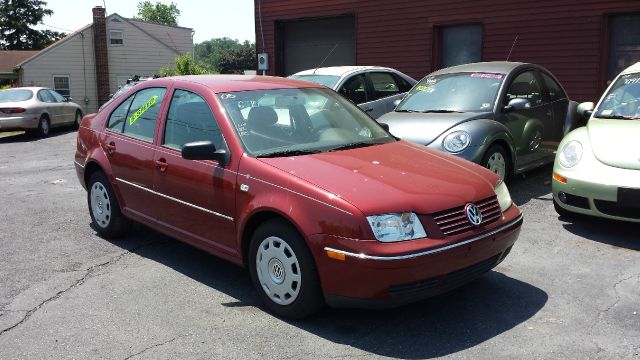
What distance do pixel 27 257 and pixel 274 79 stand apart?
8.80ft

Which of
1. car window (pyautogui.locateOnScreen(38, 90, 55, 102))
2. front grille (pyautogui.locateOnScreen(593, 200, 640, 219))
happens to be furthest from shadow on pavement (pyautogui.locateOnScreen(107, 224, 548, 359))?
car window (pyautogui.locateOnScreen(38, 90, 55, 102))

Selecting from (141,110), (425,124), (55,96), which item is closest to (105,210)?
(141,110)

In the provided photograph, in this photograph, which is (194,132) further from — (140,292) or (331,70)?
(331,70)

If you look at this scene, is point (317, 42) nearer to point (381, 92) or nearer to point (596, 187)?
point (381, 92)

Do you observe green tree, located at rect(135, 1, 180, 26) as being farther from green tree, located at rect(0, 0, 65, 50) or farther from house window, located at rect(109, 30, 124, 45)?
house window, located at rect(109, 30, 124, 45)

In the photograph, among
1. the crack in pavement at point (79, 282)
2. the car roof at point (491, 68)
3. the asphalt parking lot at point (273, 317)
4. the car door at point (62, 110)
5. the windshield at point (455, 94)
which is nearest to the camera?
the asphalt parking lot at point (273, 317)

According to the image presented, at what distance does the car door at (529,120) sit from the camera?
7336 mm

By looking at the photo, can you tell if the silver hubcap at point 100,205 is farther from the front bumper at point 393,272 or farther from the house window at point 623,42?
the house window at point 623,42

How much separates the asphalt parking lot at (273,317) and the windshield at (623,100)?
1.12 meters

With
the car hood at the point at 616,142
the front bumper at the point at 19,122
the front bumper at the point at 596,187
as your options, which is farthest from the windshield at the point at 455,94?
the front bumper at the point at 19,122

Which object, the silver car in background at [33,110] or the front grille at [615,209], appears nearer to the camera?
the front grille at [615,209]

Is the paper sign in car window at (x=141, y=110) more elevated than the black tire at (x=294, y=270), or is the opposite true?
the paper sign in car window at (x=141, y=110)

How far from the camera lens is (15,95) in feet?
55.1

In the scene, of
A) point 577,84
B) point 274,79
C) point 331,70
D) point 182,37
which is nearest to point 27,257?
point 274,79
